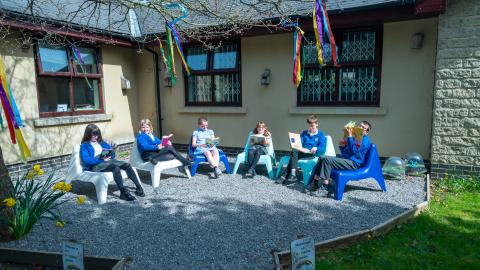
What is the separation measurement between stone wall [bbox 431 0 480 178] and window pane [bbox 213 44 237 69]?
4456 mm

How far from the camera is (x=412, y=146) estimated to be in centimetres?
655

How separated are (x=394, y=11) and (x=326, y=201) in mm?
3717

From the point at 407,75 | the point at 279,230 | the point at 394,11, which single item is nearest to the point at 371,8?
the point at 394,11

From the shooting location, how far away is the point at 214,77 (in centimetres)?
852

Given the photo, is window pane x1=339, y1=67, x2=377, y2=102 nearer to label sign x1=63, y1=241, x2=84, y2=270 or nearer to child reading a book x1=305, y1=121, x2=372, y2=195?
child reading a book x1=305, y1=121, x2=372, y2=195

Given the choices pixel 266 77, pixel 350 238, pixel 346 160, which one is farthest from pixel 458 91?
pixel 266 77

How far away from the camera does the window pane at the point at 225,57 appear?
826cm

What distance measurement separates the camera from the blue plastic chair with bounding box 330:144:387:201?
4.84 m

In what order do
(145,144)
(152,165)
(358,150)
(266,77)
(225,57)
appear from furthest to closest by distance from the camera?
(225,57)
(266,77)
(145,144)
(152,165)
(358,150)

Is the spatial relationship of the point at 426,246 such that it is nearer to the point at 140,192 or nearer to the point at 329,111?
the point at 140,192

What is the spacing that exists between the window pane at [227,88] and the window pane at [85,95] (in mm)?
3029

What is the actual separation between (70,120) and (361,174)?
623 centimetres

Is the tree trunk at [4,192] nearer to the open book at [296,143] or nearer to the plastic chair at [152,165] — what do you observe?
the plastic chair at [152,165]

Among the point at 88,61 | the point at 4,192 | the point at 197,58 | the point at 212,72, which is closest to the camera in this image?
the point at 4,192
